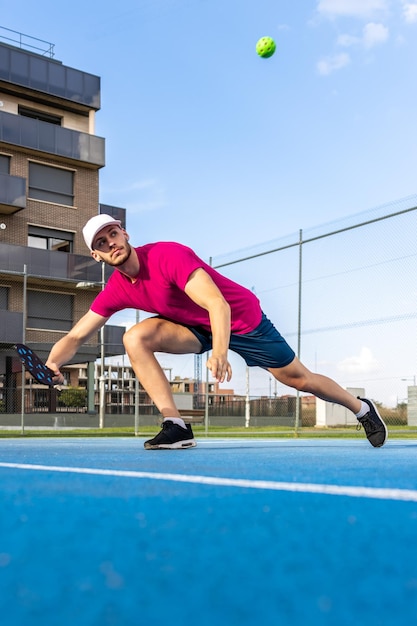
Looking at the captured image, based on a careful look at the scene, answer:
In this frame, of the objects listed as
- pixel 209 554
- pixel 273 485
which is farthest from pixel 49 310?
pixel 209 554

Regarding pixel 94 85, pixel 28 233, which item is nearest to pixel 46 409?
pixel 28 233

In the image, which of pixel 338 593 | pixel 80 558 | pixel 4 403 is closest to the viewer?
pixel 338 593

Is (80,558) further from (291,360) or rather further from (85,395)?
(85,395)

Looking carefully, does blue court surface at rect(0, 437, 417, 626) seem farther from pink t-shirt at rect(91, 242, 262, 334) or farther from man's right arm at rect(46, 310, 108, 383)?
man's right arm at rect(46, 310, 108, 383)

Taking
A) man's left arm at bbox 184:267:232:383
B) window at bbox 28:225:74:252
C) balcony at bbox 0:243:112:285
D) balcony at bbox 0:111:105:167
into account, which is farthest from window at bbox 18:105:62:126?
Result: man's left arm at bbox 184:267:232:383

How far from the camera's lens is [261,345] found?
16.2ft

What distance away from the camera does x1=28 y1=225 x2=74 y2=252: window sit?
26.5 meters

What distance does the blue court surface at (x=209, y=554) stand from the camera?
85 centimetres

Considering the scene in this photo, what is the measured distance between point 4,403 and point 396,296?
15.8m

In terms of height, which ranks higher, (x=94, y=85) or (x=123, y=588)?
(x=94, y=85)

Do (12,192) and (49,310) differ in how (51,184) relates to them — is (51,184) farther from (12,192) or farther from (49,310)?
(49,310)

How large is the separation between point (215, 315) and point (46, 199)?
79.2 feet

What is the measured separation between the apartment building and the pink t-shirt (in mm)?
18718

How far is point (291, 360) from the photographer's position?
5098 mm
